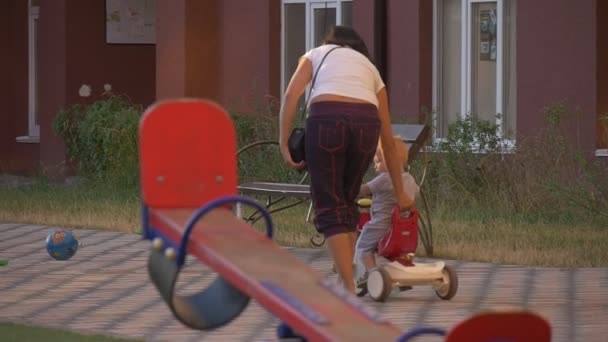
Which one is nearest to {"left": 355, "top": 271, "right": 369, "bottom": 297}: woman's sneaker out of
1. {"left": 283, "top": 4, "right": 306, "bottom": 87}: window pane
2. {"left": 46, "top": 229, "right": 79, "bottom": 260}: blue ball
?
{"left": 46, "top": 229, "right": 79, "bottom": 260}: blue ball

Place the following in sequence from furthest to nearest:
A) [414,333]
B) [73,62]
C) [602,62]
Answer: [73,62] → [602,62] → [414,333]

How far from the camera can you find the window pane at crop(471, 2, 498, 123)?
1644 cm

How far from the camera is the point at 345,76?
8086mm

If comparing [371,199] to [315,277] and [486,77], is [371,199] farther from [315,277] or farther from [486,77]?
[486,77]

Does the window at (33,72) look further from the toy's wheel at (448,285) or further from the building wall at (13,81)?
the toy's wheel at (448,285)

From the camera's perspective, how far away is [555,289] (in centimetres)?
943

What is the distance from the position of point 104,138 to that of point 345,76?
1063 cm

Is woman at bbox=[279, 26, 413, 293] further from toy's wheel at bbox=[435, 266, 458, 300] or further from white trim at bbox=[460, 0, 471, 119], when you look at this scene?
white trim at bbox=[460, 0, 471, 119]

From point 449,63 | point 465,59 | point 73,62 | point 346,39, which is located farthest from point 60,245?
point 73,62

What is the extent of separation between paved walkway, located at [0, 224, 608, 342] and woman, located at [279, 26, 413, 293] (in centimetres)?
63

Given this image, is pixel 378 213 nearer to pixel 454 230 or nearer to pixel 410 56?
pixel 454 230

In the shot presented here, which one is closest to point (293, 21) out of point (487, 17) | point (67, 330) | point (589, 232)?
point (487, 17)

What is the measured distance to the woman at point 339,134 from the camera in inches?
316

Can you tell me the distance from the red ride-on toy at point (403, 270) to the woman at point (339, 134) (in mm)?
752
